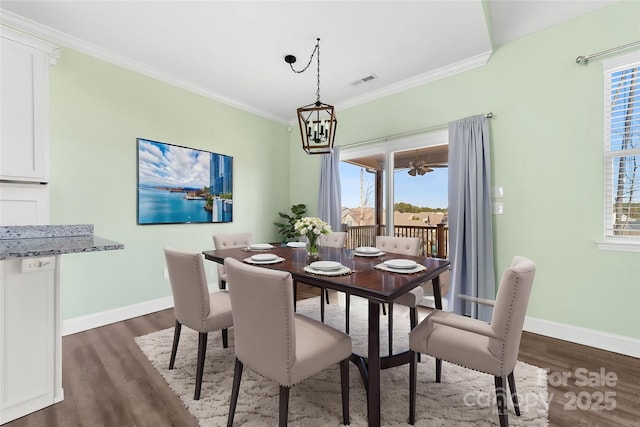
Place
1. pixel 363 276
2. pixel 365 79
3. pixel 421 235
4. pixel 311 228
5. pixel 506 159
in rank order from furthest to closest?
pixel 421 235 → pixel 365 79 → pixel 506 159 → pixel 311 228 → pixel 363 276

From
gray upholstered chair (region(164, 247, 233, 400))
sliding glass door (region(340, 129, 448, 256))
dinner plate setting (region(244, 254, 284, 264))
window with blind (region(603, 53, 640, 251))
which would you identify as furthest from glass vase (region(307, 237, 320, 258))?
window with blind (region(603, 53, 640, 251))

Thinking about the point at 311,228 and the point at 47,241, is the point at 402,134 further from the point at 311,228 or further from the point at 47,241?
the point at 47,241

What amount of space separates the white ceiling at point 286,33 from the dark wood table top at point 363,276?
2124mm

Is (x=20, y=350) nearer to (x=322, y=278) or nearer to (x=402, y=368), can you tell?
(x=322, y=278)

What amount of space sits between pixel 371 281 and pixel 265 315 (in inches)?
24.7

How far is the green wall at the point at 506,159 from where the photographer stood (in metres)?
2.50

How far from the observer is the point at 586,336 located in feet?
8.29

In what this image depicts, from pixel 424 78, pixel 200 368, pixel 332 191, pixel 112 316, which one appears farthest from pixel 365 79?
pixel 112 316

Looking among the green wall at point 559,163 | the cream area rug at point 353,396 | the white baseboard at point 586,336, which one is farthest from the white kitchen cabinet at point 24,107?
the white baseboard at point 586,336

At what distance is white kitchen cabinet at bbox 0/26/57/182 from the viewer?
203 cm

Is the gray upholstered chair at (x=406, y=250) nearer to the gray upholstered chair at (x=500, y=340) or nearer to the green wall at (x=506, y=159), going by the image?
the gray upholstered chair at (x=500, y=340)

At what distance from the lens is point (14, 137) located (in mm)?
2078

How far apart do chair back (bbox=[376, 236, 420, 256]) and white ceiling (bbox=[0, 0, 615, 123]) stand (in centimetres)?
204

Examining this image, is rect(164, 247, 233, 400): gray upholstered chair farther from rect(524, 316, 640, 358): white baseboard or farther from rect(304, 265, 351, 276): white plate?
rect(524, 316, 640, 358): white baseboard
